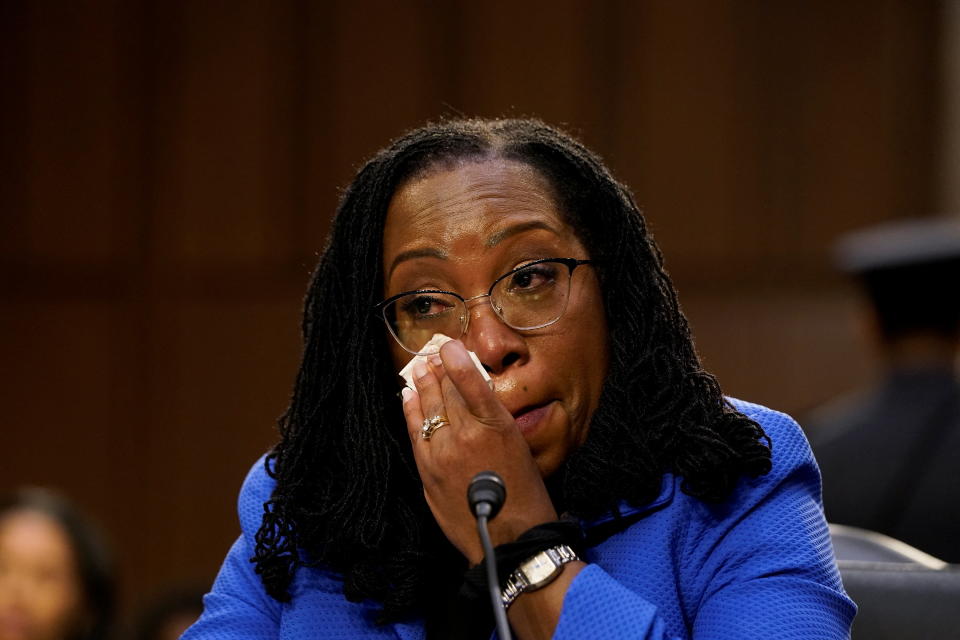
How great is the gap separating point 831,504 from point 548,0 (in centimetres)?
266

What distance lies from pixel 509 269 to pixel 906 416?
1.32 metres

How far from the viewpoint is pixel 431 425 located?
51.6 inches

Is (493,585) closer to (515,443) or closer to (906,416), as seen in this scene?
(515,443)

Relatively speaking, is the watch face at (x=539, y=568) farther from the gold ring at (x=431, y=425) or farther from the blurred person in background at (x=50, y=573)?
the blurred person in background at (x=50, y=573)

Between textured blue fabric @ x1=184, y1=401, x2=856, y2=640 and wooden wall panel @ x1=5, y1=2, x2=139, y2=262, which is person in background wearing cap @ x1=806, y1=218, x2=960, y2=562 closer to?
textured blue fabric @ x1=184, y1=401, x2=856, y2=640

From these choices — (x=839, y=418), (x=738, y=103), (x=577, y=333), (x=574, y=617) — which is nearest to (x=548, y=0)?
(x=738, y=103)

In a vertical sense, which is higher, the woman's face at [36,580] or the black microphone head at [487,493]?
the black microphone head at [487,493]

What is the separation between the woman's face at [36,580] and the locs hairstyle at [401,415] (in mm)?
1471

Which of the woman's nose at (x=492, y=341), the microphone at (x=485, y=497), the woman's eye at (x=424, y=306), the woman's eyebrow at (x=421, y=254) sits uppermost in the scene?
the woman's eyebrow at (x=421, y=254)

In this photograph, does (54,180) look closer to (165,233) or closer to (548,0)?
(165,233)

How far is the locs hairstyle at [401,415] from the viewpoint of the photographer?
1.36 meters

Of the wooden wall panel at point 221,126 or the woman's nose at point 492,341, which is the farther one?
the wooden wall panel at point 221,126

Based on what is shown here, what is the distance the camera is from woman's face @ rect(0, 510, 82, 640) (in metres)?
2.76

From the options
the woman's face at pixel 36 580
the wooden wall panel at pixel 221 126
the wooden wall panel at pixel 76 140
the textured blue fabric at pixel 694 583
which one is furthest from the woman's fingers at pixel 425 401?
the wooden wall panel at pixel 76 140
